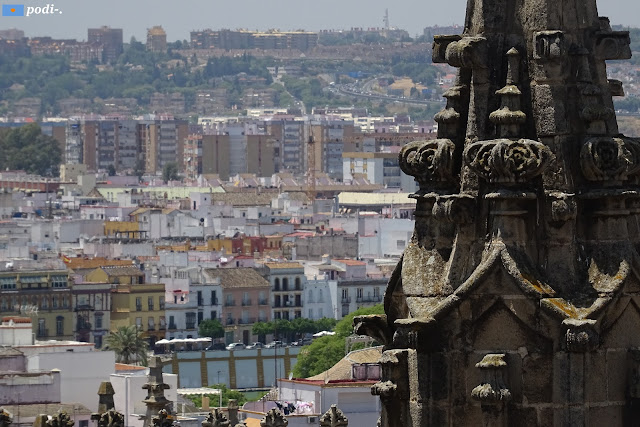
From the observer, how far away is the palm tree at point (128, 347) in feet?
267

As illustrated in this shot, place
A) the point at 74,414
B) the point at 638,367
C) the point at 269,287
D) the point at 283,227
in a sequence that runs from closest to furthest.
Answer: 1. the point at 638,367
2. the point at 74,414
3. the point at 269,287
4. the point at 283,227

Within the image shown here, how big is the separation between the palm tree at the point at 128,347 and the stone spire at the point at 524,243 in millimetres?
70553

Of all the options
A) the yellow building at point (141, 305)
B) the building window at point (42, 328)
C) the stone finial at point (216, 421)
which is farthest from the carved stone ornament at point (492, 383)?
the yellow building at point (141, 305)

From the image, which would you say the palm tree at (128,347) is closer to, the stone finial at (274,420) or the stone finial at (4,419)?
the stone finial at (274,420)

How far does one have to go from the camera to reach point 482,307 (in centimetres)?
935

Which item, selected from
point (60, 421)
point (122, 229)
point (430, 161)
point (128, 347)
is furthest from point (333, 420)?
point (122, 229)

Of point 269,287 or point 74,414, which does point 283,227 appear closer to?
point 269,287

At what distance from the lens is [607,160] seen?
938 cm

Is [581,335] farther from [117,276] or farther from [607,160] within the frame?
[117,276]

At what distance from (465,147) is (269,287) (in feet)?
342

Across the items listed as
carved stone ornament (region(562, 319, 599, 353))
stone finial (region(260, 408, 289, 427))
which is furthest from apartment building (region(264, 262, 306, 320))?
carved stone ornament (region(562, 319, 599, 353))

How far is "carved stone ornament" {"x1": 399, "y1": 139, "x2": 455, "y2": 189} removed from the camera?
9539 millimetres

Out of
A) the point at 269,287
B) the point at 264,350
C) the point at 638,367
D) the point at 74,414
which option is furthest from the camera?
the point at 269,287

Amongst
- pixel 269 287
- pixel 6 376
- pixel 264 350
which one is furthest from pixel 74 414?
pixel 269 287
